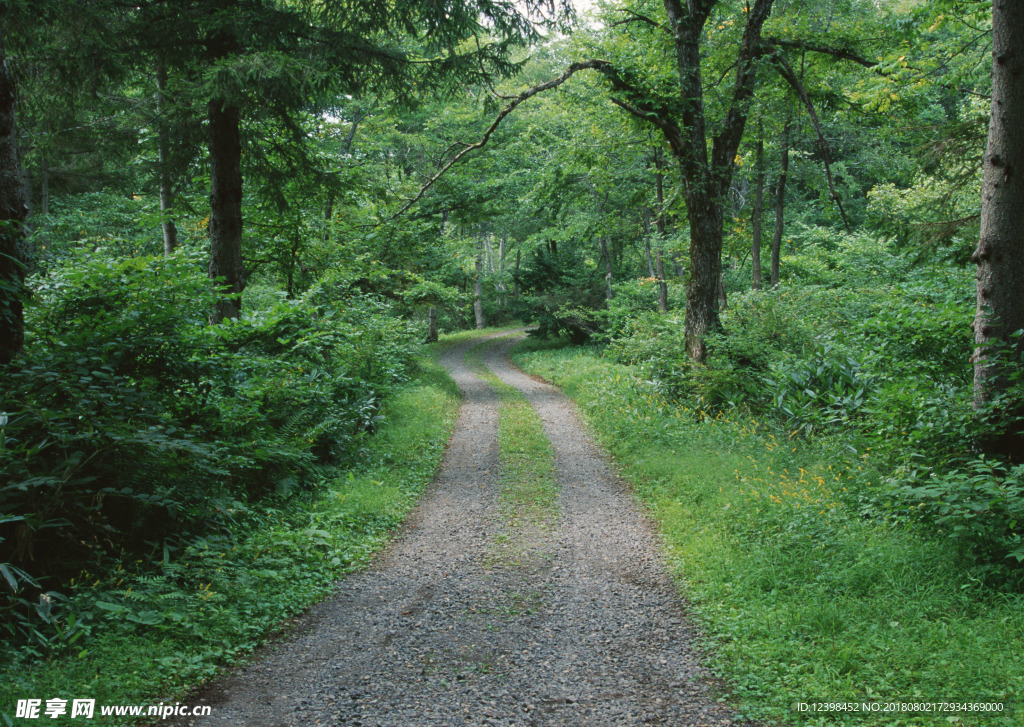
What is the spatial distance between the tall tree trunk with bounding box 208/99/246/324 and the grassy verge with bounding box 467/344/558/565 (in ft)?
16.5

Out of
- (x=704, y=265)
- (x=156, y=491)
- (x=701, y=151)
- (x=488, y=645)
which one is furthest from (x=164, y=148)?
(x=488, y=645)

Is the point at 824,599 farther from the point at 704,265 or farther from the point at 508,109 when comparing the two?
the point at 704,265

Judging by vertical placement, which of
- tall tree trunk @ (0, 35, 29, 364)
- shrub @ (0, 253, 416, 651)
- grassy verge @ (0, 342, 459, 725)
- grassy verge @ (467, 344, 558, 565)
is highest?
tall tree trunk @ (0, 35, 29, 364)

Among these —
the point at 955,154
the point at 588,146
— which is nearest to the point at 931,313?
the point at 955,154

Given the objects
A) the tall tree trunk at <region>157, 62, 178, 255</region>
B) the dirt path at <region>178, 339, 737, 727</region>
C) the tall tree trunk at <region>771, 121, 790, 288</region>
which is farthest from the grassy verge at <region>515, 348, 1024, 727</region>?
the tall tree trunk at <region>771, 121, 790, 288</region>

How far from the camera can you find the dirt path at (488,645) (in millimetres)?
3500

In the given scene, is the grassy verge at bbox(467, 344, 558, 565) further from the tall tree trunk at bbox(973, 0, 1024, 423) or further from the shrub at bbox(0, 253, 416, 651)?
the tall tree trunk at bbox(973, 0, 1024, 423)

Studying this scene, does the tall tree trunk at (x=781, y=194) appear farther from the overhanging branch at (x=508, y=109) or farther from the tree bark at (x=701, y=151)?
the overhanging branch at (x=508, y=109)

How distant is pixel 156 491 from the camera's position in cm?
499

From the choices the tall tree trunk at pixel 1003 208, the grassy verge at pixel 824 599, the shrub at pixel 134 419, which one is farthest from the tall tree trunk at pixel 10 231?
the tall tree trunk at pixel 1003 208

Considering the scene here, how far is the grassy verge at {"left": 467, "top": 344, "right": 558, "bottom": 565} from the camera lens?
624cm

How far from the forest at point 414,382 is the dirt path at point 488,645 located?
0.32 meters

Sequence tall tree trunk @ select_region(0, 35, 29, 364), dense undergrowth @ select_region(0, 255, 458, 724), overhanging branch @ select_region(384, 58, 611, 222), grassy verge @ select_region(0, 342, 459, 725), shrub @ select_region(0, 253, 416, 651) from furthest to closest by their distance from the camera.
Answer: overhanging branch @ select_region(384, 58, 611, 222)
tall tree trunk @ select_region(0, 35, 29, 364)
shrub @ select_region(0, 253, 416, 651)
dense undergrowth @ select_region(0, 255, 458, 724)
grassy verge @ select_region(0, 342, 459, 725)

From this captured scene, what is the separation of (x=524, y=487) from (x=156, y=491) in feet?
15.3
